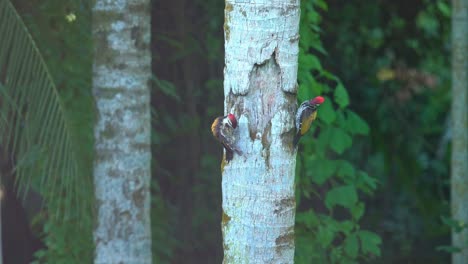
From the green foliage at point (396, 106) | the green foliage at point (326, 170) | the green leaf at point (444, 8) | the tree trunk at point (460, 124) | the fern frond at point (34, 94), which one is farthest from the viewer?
the green leaf at point (444, 8)

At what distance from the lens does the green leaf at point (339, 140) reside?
3873 millimetres

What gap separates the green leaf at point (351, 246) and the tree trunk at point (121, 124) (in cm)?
106

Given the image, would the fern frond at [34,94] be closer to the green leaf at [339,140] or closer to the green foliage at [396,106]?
the green leaf at [339,140]

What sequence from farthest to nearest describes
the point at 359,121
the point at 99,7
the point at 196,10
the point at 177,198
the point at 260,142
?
the point at 177,198 < the point at 196,10 < the point at 359,121 < the point at 99,7 < the point at 260,142

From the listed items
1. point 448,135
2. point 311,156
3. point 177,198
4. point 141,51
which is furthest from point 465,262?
point 448,135

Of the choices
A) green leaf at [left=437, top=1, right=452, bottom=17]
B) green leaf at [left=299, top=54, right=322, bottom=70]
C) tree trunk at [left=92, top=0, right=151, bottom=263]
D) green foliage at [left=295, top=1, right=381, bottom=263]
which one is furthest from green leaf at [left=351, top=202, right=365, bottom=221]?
green leaf at [left=437, top=1, right=452, bottom=17]

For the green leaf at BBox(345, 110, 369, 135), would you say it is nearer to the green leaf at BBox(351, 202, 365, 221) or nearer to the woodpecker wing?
the green leaf at BBox(351, 202, 365, 221)

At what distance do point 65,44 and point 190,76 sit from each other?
1.60 meters

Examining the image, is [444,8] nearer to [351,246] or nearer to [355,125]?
[355,125]

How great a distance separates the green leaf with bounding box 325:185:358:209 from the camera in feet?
13.0

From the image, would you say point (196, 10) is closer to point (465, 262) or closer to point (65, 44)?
point (65, 44)

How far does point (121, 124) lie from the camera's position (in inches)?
142

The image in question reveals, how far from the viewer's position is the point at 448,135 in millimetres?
7816

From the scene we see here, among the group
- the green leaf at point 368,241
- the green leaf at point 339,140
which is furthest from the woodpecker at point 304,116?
the green leaf at point 368,241
